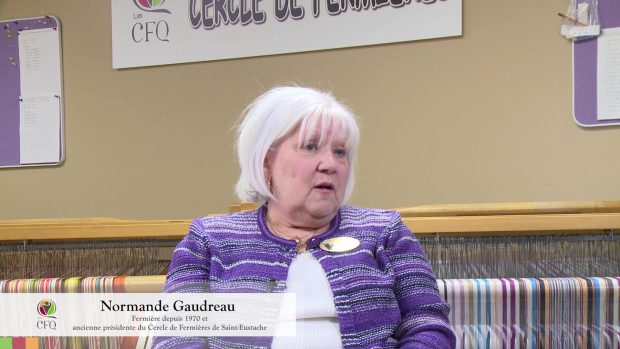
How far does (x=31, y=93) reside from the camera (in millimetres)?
2090

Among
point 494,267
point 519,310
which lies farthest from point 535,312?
point 494,267

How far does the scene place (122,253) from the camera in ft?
4.33

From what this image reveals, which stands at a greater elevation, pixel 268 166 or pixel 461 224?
pixel 268 166

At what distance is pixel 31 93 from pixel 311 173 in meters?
1.78

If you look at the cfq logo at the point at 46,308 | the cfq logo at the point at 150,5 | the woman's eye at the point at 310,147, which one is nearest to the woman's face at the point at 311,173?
the woman's eye at the point at 310,147

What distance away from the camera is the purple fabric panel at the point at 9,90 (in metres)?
2.12

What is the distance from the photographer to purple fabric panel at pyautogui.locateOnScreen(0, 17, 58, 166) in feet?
6.95

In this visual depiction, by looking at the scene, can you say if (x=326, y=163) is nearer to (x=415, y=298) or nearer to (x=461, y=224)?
(x=415, y=298)

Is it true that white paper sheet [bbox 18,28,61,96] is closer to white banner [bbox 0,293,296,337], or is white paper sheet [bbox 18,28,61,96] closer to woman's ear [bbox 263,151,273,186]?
white banner [bbox 0,293,296,337]

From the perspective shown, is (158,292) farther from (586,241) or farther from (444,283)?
(586,241)

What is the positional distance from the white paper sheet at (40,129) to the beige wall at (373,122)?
5 centimetres

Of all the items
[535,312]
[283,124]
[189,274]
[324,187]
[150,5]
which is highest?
[150,5]

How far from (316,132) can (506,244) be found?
22.9 inches

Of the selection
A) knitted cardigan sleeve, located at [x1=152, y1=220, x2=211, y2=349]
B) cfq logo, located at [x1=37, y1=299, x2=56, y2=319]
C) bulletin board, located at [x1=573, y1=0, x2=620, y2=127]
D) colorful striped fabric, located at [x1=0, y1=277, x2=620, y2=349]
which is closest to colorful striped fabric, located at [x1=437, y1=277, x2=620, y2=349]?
colorful striped fabric, located at [x1=0, y1=277, x2=620, y2=349]
